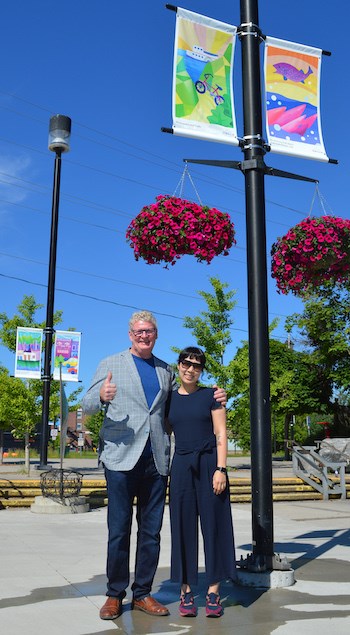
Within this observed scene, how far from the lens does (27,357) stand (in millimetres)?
18125

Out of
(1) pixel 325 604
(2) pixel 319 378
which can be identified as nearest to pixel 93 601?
(1) pixel 325 604

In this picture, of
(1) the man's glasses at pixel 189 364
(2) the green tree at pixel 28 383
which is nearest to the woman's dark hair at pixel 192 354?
(1) the man's glasses at pixel 189 364

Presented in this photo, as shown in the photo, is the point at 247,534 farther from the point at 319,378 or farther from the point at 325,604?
the point at 319,378

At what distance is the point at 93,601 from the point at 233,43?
498 centimetres

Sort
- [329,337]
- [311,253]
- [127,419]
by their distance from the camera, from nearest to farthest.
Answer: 1. [127,419]
2. [311,253]
3. [329,337]

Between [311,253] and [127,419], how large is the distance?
2.63 metres

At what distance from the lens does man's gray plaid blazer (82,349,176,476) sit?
4656mm

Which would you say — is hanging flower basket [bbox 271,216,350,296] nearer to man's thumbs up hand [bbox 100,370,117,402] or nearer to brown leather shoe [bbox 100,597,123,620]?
man's thumbs up hand [bbox 100,370,117,402]

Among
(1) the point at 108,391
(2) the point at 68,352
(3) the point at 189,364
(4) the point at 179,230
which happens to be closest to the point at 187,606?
(1) the point at 108,391

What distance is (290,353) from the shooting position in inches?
1793

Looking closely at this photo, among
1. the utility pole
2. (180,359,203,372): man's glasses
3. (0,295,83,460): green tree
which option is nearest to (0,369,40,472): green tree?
(0,295,83,460): green tree

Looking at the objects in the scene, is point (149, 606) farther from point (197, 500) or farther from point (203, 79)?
point (203, 79)

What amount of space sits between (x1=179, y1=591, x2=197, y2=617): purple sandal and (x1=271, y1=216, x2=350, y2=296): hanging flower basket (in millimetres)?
3130

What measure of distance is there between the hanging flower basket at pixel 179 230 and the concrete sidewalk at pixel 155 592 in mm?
2869
